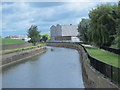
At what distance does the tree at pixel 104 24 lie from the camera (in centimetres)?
2705

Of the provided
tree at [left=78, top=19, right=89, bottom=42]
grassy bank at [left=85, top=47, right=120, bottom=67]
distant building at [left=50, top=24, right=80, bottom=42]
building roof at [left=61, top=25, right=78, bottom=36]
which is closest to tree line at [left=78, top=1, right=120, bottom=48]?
grassy bank at [left=85, top=47, right=120, bottom=67]

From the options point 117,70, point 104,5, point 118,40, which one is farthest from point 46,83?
point 104,5

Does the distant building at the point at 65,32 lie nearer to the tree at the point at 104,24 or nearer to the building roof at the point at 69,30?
the building roof at the point at 69,30

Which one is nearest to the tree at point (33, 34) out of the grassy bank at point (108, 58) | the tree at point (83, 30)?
the tree at point (83, 30)

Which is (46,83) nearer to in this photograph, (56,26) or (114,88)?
(114,88)

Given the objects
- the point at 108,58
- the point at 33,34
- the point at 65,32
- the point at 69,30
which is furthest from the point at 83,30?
the point at 69,30

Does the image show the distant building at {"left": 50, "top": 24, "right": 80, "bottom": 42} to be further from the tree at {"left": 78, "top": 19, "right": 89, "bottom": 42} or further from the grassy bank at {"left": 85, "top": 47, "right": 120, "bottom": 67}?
the grassy bank at {"left": 85, "top": 47, "right": 120, "bottom": 67}

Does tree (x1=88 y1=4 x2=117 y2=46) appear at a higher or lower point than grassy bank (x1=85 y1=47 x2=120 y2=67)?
higher

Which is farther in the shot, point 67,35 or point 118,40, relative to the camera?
point 67,35

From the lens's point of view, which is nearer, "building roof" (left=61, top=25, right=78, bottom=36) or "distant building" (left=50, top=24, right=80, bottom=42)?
"distant building" (left=50, top=24, right=80, bottom=42)

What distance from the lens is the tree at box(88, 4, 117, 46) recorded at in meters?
27.1

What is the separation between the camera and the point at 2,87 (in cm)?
1623

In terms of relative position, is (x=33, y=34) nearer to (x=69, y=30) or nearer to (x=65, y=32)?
(x=65, y=32)

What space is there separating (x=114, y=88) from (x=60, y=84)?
335 inches
